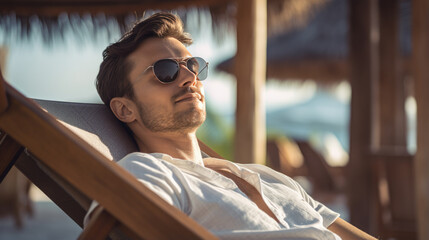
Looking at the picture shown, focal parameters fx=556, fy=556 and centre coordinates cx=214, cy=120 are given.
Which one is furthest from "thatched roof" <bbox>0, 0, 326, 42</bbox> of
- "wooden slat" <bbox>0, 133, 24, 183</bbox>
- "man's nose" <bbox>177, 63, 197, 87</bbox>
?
"wooden slat" <bbox>0, 133, 24, 183</bbox>

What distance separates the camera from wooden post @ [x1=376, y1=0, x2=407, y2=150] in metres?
6.39

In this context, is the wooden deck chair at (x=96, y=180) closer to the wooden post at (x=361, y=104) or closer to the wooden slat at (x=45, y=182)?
the wooden slat at (x=45, y=182)

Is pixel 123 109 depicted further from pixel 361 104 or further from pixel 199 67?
pixel 361 104

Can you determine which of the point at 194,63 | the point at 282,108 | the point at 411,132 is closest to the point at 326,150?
the point at 282,108

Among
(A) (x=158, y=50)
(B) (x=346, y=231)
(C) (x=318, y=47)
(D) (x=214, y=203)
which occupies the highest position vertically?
(C) (x=318, y=47)

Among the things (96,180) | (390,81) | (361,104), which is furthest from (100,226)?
(390,81)

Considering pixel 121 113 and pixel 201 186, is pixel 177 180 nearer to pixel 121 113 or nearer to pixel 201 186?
pixel 201 186

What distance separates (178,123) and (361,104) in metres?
4.12

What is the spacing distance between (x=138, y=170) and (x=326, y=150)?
19883mm

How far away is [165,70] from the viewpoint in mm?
1960

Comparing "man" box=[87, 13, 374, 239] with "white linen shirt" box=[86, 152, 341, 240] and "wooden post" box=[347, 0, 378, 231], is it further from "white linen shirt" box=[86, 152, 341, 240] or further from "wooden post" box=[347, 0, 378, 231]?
"wooden post" box=[347, 0, 378, 231]

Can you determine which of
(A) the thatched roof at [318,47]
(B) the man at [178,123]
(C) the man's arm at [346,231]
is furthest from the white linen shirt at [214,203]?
(A) the thatched roof at [318,47]

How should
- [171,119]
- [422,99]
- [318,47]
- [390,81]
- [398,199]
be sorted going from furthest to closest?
[318,47]
[390,81]
[398,199]
[422,99]
[171,119]

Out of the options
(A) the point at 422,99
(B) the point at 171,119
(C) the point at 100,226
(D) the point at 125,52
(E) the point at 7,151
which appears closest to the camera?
(C) the point at 100,226
